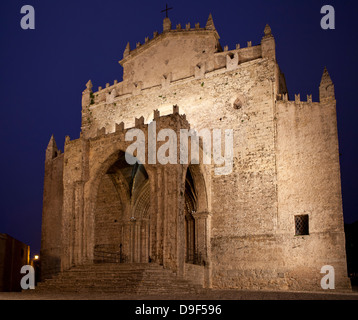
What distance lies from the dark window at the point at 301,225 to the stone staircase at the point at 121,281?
553 centimetres

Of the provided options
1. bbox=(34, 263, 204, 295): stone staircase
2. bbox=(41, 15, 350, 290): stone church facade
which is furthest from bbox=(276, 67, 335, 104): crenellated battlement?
bbox=(34, 263, 204, 295): stone staircase

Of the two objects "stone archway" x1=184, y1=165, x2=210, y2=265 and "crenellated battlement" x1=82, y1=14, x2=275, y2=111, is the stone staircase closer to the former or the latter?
"stone archway" x1=184, y1=165, x2=210, y2=265

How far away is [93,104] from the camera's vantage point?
26141 millimetres

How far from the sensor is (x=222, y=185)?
20.5 metres

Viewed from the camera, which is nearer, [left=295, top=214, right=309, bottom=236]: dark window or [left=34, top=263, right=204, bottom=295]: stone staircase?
[left=34, top=263, right=204, bottom=295]: stone staircase

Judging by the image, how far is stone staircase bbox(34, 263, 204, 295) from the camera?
14.1m

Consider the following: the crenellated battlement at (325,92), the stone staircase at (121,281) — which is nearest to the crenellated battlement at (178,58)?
the crenellated battlement at (325,92)

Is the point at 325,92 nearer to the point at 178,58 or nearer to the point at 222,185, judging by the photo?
the point at 222,185

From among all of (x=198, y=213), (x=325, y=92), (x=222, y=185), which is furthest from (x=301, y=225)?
(x=325, y=92)

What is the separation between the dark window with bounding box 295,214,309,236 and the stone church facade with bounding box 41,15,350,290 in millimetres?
43

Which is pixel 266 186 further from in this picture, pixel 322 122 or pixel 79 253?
pixel 79 253
